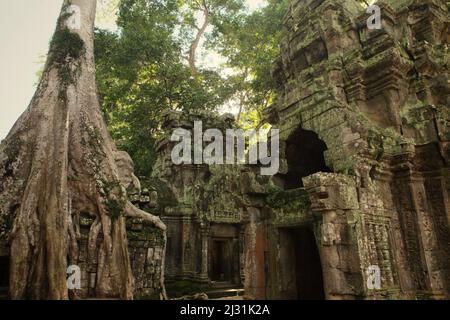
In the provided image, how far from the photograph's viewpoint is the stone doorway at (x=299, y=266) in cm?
621

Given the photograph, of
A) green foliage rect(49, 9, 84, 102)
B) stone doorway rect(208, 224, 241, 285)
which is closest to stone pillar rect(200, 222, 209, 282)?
stone doorway rect(208, 224, 241, 285)

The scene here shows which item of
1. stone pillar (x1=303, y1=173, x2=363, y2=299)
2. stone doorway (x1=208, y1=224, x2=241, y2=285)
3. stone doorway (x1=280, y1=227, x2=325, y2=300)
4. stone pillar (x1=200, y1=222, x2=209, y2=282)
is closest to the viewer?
stone pillar (x1=303, y1=173, x2=363, y2=299)

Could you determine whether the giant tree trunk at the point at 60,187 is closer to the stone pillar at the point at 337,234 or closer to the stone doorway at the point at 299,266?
the stone doorway at the point at 299,266

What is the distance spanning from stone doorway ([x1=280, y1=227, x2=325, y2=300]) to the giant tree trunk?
2.96 metres

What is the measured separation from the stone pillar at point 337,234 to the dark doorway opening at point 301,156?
7.47 ft

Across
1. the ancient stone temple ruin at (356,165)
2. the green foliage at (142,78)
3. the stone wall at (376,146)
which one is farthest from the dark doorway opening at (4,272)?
the green foliage at (142,78)

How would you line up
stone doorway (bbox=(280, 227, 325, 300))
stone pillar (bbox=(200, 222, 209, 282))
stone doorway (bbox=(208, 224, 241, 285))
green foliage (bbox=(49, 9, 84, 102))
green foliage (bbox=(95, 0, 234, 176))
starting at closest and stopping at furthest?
green foliage (bbox=(49, 9, 84, 102)) → stone doorway (bbox=(280, 227, 325, 300)) → stone pillar (bbox=(200, 222, 209, 282)) → stone doorway (bbox=(208, 224, 241, 285)) → green foliage (bbox=(95, 0, 234, 176))

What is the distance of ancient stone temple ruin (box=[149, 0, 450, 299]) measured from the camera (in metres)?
4.68

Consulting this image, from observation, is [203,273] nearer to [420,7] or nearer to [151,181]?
[151,181]

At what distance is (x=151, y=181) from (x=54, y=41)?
249 inches

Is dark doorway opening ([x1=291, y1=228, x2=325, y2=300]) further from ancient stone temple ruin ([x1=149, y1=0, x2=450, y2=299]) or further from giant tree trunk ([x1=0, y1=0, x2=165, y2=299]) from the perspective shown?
giant tree trunk ([x1=0, y1=0, x2=165, y2=299])

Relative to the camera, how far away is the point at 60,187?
4523mm

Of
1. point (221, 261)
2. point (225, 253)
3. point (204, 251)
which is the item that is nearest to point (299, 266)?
point (204, 251)
